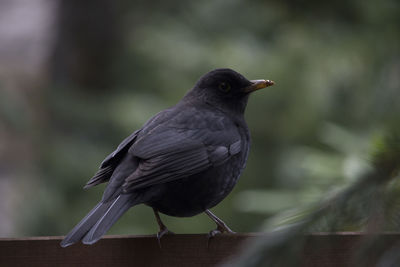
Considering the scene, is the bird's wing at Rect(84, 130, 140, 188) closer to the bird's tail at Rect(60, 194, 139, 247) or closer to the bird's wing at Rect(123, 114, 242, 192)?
the bird's wing at Rect(123, 114, 242, 192)

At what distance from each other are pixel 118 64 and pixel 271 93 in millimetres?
4273

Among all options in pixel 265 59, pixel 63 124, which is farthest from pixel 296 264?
pixel 63 124

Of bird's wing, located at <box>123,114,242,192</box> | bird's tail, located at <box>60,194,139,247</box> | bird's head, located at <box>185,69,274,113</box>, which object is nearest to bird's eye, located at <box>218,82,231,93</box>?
bird's head, located at <box>185,69,274,113</box>

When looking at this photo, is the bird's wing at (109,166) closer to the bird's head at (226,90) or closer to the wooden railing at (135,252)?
the wooden railing at (135,252)

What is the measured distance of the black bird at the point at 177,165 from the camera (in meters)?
2.63

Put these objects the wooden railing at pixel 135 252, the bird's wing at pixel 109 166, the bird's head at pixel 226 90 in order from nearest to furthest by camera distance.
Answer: the wooden railing at pixel 135 252
the bird's wing at pixel 109 166
the bird's head at pixel 226 90

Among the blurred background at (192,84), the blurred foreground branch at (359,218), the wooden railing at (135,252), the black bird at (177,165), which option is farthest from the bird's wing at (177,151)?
the blurred foreground branch at (359,218)

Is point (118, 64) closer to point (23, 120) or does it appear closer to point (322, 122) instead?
point (23, 120)

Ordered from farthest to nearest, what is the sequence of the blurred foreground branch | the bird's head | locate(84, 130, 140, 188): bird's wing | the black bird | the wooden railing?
the bird's head → locate(84, 130, 140, 188): bird's wing → the black bird → the wooden railing → the blurred foreground branch

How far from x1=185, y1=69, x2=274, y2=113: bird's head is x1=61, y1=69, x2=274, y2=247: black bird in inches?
0.4

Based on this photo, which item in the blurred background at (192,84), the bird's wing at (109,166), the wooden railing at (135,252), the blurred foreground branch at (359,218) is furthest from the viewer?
the blurred background at (192,84)

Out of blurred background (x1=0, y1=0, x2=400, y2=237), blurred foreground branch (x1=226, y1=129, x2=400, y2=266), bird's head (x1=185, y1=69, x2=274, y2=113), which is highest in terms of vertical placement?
blurred foreground branch (x1=226, y1=129, x2=400, y2=266)

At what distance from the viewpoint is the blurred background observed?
4543 mm

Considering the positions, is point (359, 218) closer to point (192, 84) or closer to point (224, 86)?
point (224, 86)
